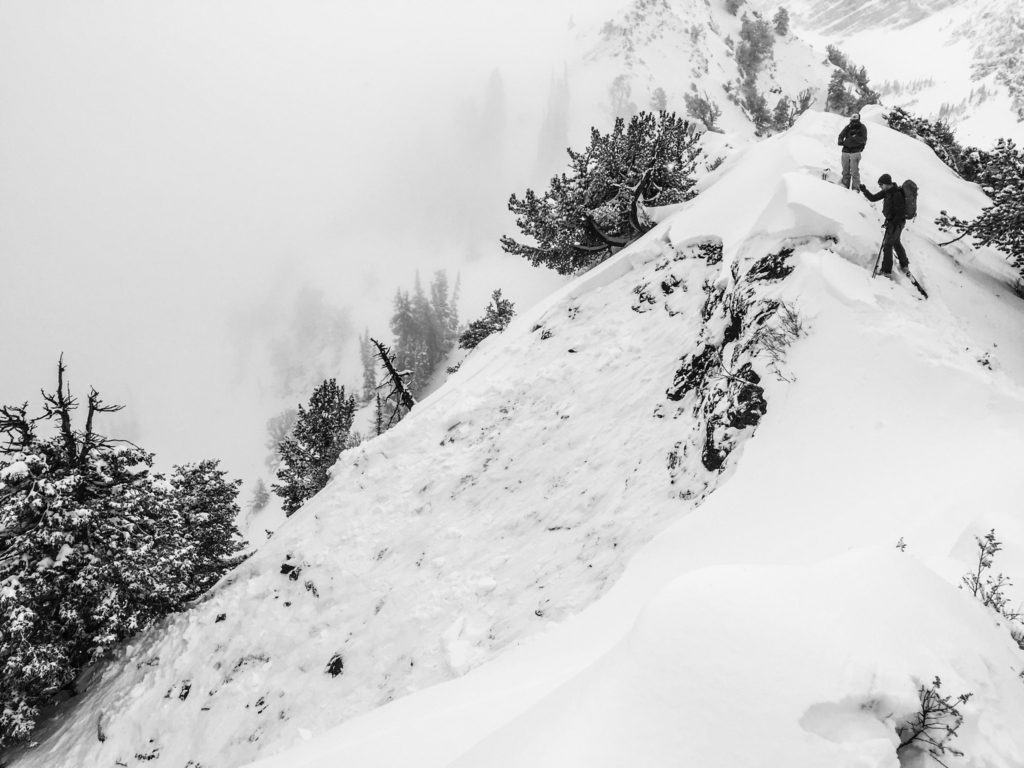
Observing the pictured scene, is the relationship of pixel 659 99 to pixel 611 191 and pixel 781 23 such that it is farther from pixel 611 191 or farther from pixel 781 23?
pixel 611 191

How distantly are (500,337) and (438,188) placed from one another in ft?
379

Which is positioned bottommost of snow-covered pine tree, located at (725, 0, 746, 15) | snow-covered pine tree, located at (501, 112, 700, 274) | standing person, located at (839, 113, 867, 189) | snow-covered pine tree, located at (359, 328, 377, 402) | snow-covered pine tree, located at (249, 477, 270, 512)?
snow-covered pine tree, located at (249, 477, 270, 512)

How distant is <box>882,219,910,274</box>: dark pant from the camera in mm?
9250

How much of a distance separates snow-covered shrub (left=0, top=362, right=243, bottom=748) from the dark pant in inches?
686

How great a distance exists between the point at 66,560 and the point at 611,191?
1971 cm

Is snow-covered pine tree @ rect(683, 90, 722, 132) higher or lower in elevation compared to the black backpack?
higher

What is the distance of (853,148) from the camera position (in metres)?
11.6

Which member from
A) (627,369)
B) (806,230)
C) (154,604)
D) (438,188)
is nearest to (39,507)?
(154,604)

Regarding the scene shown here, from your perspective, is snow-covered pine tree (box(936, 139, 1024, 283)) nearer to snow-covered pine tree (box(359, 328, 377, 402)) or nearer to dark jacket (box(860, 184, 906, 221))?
dark jacket (box(860, 184, 906, 221))

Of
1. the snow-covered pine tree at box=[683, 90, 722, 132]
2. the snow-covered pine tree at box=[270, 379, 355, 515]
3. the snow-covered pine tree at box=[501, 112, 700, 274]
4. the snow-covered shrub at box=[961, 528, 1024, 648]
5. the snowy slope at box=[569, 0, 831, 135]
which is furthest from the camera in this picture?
the snowy slope at box=[569, 0, 831, 135]

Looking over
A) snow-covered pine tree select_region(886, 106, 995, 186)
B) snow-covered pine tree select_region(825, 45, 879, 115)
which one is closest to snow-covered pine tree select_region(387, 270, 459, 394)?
snow-covered pine tree select_region(825, 45, 879, 115)

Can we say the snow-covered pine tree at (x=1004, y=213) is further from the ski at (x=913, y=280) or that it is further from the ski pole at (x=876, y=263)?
the ski pole at (x=876, y=263)

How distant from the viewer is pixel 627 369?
465 inches

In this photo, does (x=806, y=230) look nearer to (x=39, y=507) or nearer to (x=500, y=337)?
(x=500, y=337)
